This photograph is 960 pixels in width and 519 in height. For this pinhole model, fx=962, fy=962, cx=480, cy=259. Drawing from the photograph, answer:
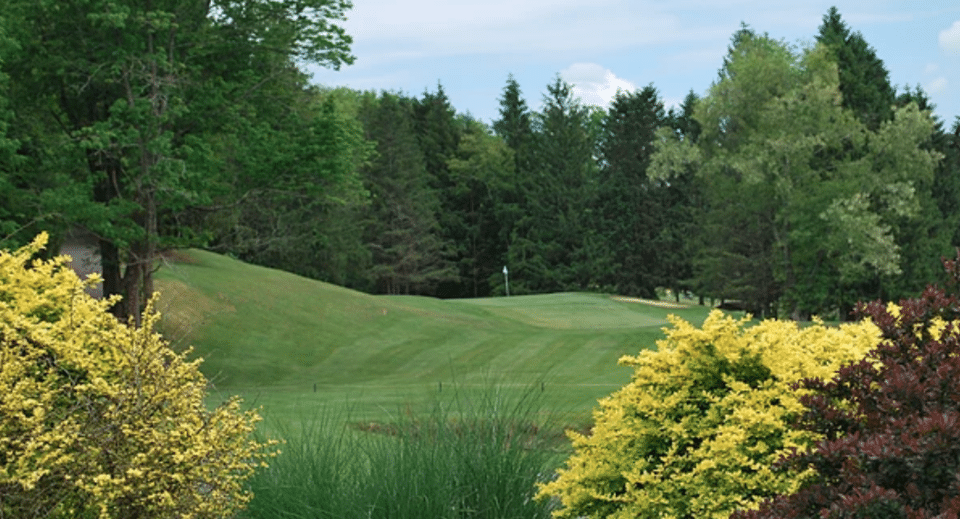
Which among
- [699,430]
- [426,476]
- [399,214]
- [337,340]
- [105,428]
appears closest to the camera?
[699,430]

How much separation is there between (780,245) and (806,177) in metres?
2.86

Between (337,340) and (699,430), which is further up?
(699,430)

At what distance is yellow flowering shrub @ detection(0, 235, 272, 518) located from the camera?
558 centimetres

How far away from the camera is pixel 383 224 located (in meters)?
61.2

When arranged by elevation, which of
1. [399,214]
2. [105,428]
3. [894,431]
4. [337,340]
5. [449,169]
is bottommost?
[337,340]

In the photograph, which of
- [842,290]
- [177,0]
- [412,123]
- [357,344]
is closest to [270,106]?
[177,0]

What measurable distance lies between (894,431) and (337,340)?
27.5m

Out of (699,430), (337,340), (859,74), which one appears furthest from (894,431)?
(859,74)

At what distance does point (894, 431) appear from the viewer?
365cm

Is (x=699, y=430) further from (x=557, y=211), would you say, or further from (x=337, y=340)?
(x=557, y=211)

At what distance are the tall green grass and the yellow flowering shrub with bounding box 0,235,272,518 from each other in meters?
0.41

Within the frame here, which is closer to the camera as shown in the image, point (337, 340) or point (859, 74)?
point (337, 340)

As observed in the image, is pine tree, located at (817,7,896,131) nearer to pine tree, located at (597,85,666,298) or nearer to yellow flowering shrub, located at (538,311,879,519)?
pine tree, located at (597,85,666,298)

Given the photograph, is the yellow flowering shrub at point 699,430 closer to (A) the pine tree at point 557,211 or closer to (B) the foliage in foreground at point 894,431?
→ (B) the foliage in foreground at point 894,431
